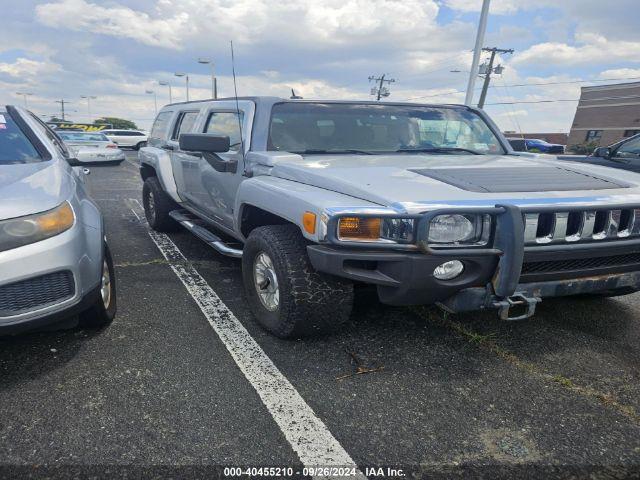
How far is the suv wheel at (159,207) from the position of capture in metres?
5.69

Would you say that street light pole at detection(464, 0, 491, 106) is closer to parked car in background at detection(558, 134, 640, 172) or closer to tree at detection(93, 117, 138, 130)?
parked car in background at detection(558, 134, 640, 172)

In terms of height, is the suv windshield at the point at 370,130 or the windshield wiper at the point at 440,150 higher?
the suv windshield at the point at 370,130

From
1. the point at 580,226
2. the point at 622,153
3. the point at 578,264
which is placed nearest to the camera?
the point at 580,226

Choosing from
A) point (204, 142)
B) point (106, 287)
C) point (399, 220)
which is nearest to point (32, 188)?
point (106, 287)

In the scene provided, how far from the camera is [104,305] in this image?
9.45 feet

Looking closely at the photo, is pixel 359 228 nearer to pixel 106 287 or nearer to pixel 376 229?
pixel 376 229

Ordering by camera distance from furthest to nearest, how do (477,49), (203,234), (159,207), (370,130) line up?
(477,49), (159,207), (203,234), (370,130)

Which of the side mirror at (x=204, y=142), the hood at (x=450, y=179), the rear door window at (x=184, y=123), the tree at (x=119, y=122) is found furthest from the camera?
the tree at (x=119, y=122)

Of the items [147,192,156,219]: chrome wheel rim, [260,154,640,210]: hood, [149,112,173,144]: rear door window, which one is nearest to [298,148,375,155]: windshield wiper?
[260,154,640,210]: hood

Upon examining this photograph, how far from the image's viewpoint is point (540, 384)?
2.53m

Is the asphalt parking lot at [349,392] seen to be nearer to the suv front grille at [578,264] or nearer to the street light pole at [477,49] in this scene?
the suv front grille at [578,264]

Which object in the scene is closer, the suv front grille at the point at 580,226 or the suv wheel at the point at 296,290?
the suv front grille at the point at 580,226

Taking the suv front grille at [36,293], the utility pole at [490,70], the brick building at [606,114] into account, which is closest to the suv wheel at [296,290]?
the suv front grille at [36,293]

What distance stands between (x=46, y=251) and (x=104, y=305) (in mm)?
746
